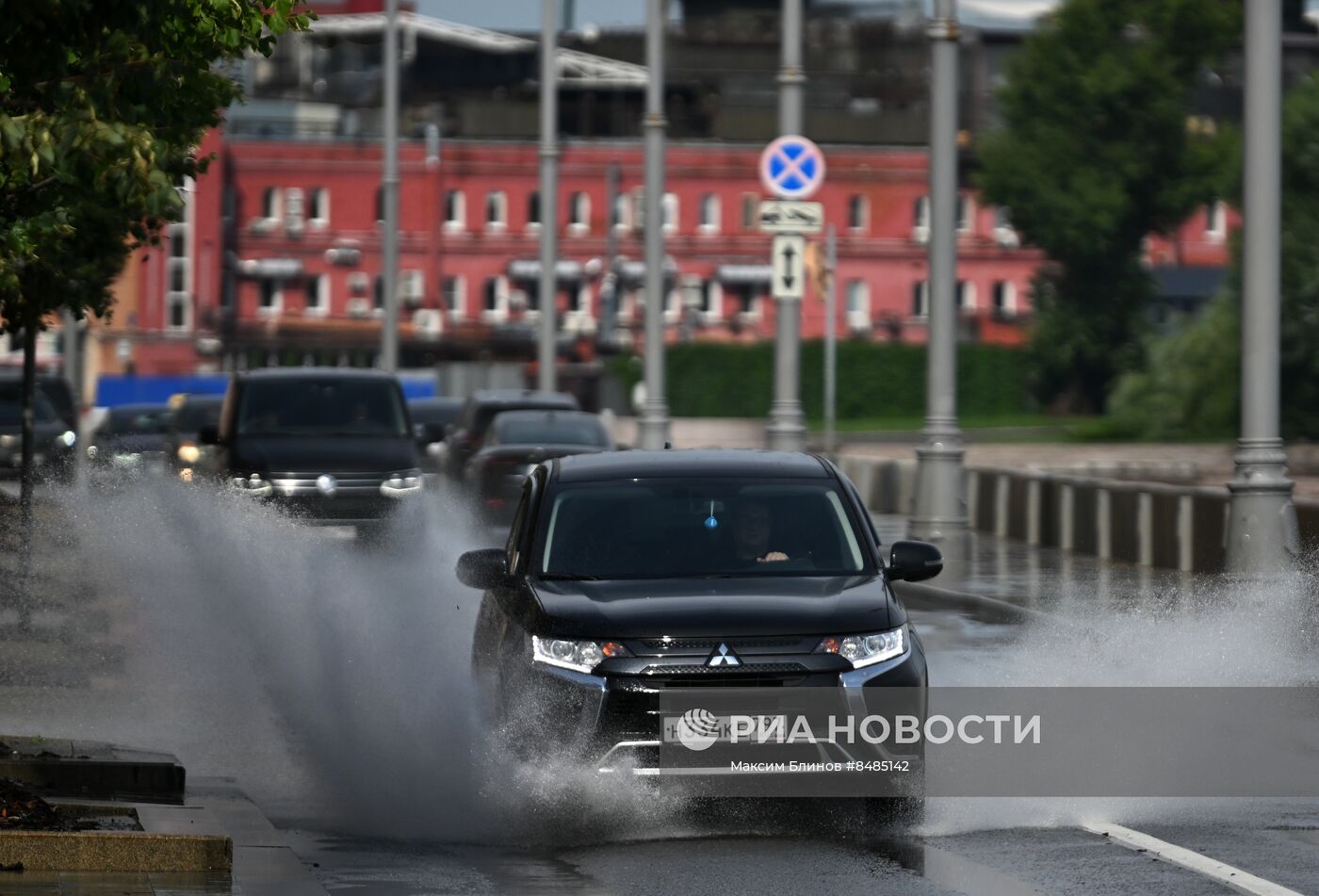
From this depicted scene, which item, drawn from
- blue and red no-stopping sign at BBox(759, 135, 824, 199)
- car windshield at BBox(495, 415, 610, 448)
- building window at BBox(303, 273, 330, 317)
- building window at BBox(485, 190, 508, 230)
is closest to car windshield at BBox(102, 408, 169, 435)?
car windshield at BBox(495, 415, 610, 448)

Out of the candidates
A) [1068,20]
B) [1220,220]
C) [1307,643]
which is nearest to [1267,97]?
[1307,643]

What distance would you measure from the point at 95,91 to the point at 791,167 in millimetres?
21551

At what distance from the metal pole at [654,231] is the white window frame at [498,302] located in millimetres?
70858

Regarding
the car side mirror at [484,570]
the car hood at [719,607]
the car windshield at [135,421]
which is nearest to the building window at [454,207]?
the car windshield at [135,421]

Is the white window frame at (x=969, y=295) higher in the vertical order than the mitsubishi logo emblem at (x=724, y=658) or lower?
higher

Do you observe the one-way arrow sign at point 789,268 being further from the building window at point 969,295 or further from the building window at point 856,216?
the building window at point 969,295

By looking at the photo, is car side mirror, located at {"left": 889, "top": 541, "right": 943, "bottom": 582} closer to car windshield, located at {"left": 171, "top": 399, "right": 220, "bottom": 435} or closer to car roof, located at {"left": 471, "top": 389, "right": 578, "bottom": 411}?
car roof, located at {"left": 471, "top": 389, "right": 578, "bottom": 411}

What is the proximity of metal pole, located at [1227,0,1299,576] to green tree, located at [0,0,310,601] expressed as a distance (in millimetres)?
9652

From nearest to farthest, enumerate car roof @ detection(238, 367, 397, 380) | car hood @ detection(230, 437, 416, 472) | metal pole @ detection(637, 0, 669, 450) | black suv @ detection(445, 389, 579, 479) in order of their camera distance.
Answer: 1. car hood @ detection(230, 437, 416, 472)
2. car roof @ detection(238, 367, 397, 380)
3. black suv @ detection(445, 389, 579, 479)
4. metal pole @ detection(637, 0, 669, 450)

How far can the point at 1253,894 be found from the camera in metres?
8.37

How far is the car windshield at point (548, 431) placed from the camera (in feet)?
106

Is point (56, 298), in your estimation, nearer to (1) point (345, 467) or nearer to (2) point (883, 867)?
(2) point (883, 867)

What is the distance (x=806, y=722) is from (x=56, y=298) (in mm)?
7061

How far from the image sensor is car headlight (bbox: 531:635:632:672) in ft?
32.2
